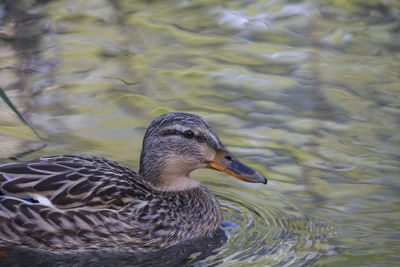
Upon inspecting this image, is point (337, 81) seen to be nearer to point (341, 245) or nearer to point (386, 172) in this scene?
point (386, 172)

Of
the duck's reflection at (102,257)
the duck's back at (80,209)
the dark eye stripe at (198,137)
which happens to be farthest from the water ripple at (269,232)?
the dark eye stripe at (198,137)

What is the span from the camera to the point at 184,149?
6875mm

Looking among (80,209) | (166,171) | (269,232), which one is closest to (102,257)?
(80,209)

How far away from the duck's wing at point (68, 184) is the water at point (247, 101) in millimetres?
453

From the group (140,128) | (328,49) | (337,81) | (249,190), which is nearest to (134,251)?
(249,190)

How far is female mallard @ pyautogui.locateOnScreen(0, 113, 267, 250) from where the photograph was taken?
20.6ft

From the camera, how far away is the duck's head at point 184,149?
6.85 meters

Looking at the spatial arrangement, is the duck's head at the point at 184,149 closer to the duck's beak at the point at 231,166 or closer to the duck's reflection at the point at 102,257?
the duck's beak at the point at 231,166

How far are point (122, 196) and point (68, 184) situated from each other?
1.54 ft

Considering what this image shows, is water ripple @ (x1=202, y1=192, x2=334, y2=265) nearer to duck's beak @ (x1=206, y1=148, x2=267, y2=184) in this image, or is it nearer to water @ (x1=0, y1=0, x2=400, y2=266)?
water @ (x1=0, y1=0, x2=400, y2=266)

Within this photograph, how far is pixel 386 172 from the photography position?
25.2 ft

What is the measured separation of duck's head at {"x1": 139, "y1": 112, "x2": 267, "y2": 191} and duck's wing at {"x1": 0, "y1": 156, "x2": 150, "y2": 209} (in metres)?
0.36

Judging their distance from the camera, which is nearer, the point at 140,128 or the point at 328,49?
the point at 140,128

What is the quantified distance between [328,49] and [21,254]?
20.6 ft
